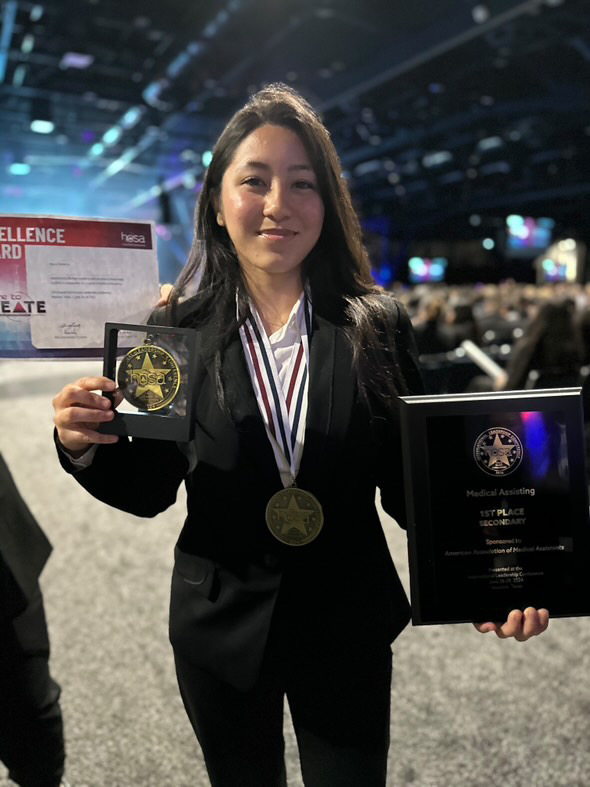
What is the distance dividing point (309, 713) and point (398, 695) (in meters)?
1.36

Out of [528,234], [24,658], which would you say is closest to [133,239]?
[24,658]

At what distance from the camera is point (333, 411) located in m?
0.93

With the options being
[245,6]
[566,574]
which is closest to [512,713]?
[566,574]

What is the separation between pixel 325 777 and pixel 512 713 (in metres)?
1.37

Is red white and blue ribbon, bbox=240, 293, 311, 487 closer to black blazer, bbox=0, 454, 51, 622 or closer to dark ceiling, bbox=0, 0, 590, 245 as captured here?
black blazer, bbox=0, 454, 51, 622

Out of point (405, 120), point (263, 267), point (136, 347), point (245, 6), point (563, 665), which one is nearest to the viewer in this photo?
point (136, 347)

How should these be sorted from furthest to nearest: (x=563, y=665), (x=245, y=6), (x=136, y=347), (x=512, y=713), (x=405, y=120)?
(x=405, y=120) → (x=245, y=6) → (x=563, y=665) → (x=512, y=713) → (x=136, y=347)

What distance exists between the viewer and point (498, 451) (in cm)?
84

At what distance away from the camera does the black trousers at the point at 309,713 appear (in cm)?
100

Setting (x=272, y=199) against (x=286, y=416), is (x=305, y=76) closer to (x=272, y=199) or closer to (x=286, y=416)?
(x=272, y=199)

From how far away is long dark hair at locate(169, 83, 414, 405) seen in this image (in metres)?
0.92

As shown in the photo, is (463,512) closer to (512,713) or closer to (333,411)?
(333,411)

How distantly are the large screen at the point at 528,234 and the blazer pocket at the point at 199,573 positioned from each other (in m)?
22.2

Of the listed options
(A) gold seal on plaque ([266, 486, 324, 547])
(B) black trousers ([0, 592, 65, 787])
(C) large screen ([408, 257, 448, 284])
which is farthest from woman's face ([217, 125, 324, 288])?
(C) large screen ([408, 257, 448, 284])
